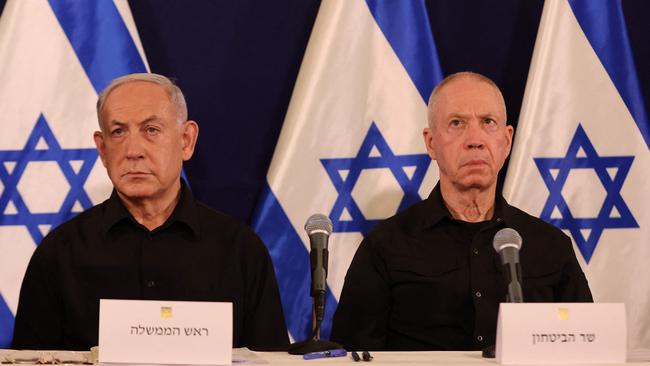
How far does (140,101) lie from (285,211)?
0.81 meters

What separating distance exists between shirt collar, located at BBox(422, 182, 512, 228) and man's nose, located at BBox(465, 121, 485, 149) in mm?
202

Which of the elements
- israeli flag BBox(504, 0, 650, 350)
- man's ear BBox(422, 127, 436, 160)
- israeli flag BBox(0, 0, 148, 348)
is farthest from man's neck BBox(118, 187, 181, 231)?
israeli flag BBox(504, 0, 650, 350)

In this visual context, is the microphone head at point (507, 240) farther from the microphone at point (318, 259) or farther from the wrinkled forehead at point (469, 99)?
the wrinkled forehead at point (469, 99)

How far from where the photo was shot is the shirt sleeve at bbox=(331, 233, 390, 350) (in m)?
3.37

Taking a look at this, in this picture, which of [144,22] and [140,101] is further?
[144,22]

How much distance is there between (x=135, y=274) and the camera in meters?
3.30

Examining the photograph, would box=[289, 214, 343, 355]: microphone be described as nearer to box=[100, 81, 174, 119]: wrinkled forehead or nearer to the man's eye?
box=[100, 81, 174, 119]: wrinkled forehead

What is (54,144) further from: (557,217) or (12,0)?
(557,217)

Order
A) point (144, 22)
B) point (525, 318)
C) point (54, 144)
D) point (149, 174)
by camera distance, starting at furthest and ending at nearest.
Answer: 1. point (144, 22)
2. point (54, 144)
3. point (149, 174)
4. point (525, 318)

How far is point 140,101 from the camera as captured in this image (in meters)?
3.37

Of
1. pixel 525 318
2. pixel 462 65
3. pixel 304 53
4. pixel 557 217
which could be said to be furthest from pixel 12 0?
pixel 525 318

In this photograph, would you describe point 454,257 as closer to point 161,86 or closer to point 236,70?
point 161,86

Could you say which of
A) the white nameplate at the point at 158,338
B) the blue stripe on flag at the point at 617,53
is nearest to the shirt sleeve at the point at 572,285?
the blue stripe on flag at the point at 617,53

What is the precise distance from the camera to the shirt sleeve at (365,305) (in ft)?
11.1
